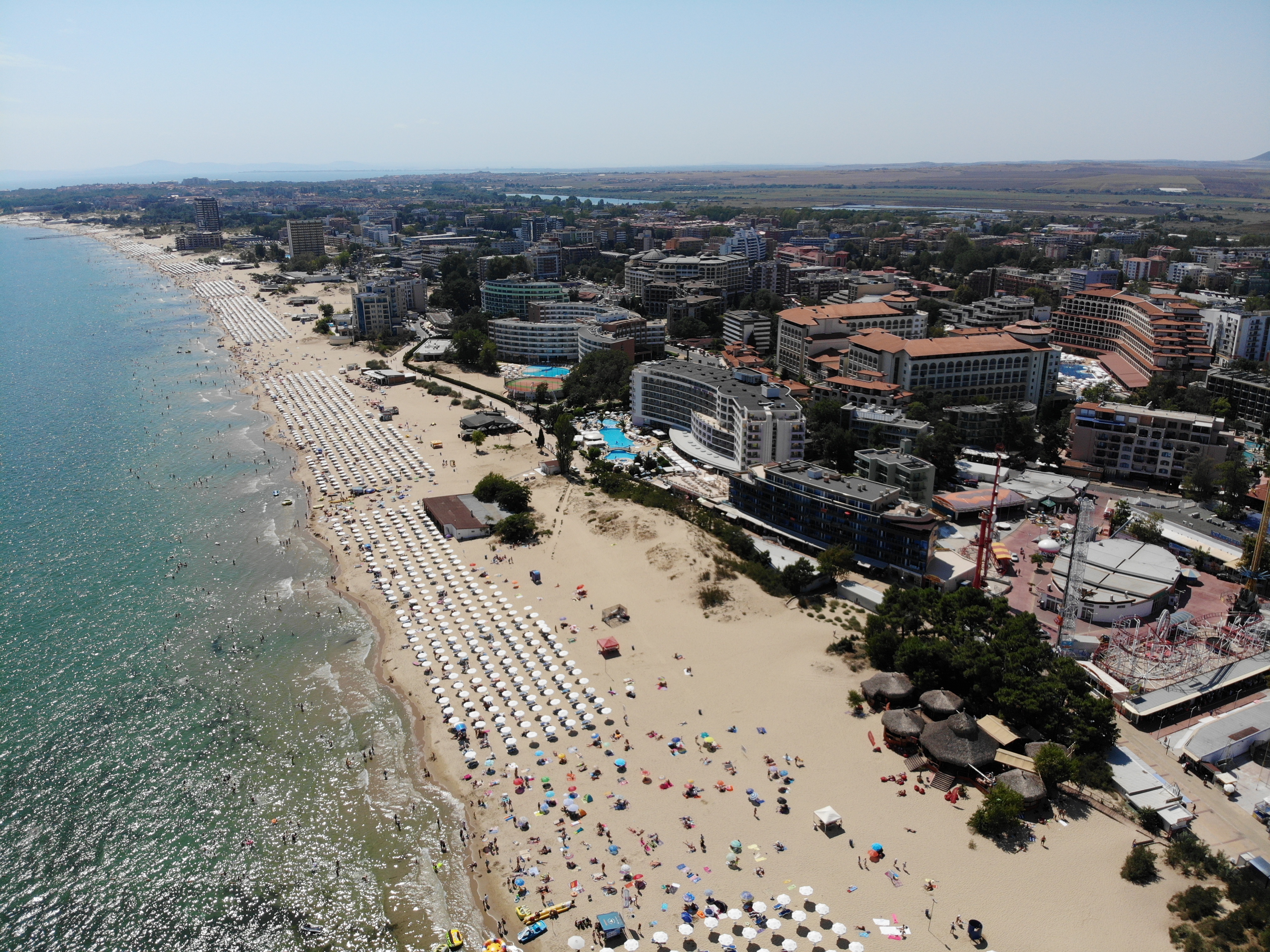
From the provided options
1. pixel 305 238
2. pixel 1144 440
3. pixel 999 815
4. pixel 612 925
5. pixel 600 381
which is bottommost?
pixel 612 925

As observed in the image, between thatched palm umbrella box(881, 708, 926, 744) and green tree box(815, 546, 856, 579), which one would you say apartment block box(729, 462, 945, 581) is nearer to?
green tree box(815, 546, 856, 579)

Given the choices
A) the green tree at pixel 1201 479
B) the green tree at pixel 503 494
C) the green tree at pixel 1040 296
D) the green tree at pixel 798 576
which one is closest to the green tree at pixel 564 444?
the green tree at pixel 503 494

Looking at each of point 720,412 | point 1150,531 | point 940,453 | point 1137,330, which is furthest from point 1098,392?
point 720,412

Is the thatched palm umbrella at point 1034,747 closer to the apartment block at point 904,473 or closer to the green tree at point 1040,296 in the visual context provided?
the apartment block at point 904,473

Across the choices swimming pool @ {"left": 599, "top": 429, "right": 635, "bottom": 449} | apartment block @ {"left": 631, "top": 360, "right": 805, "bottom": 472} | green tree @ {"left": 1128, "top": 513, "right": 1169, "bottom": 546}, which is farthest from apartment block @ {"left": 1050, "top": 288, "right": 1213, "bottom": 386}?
swimming pool @ {"left": 599, "top": 429, "right": 635, "bottom": 449}

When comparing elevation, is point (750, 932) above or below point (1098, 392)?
below

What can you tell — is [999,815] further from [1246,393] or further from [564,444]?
[1246,393]

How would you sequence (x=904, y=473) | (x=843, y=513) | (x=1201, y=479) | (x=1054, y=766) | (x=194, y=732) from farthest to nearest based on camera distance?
(x=1201, y=479) < (x=904, y=473) < (x=843, y=513) < (x=194, y=732) < (x=1054, y=766)
